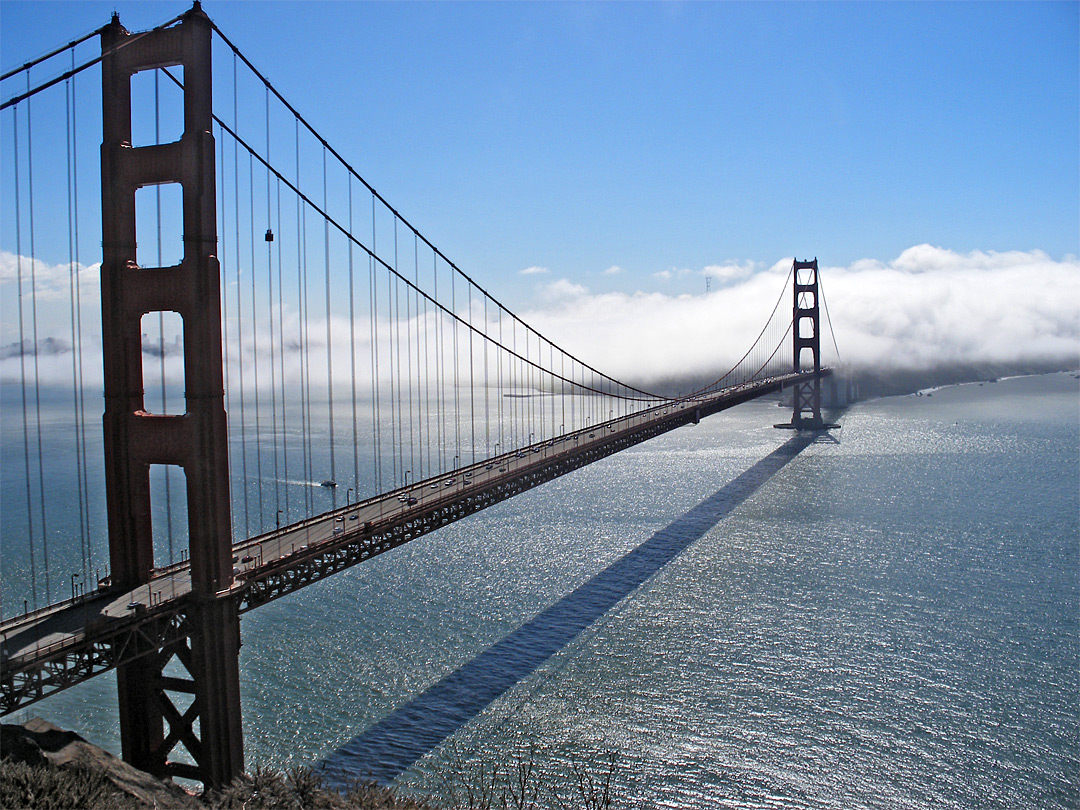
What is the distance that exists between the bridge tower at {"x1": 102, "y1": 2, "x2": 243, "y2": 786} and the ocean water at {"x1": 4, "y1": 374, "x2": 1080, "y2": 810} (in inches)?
92.3

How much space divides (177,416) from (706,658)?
1184cm

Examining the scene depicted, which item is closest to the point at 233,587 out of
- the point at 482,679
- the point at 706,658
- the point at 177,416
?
the point at 177,416

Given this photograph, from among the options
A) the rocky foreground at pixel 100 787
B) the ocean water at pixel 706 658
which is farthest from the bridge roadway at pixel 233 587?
the ocean water at pixel 706 658

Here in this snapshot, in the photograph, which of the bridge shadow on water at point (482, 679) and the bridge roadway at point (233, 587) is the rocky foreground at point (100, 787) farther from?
the bridge shadow on water at point (482, 679)

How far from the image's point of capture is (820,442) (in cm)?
5638

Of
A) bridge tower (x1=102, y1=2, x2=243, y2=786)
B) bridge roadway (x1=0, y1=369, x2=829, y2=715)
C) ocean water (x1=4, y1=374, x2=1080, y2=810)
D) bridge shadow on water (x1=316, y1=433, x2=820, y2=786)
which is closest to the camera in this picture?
bridge roadway (x1=0, y1=369, x2=829, y2=715)

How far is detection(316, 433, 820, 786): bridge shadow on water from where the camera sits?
1352cm

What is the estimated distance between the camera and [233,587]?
11.9 m

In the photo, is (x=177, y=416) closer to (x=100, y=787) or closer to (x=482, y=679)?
(x=100, y=787)

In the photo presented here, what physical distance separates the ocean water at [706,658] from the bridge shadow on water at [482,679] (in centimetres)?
7

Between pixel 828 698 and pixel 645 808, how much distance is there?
519 cm

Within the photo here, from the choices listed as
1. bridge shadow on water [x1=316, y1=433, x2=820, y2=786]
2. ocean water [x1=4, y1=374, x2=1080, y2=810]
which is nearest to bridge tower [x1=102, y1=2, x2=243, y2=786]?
ocean water [x1=4, y1=374, x2=1080, y2=810]

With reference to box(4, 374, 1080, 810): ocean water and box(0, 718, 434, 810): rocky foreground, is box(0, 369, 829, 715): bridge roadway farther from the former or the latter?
box(4, 374, 1080, 810): ocean water

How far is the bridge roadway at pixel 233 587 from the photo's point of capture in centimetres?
966
